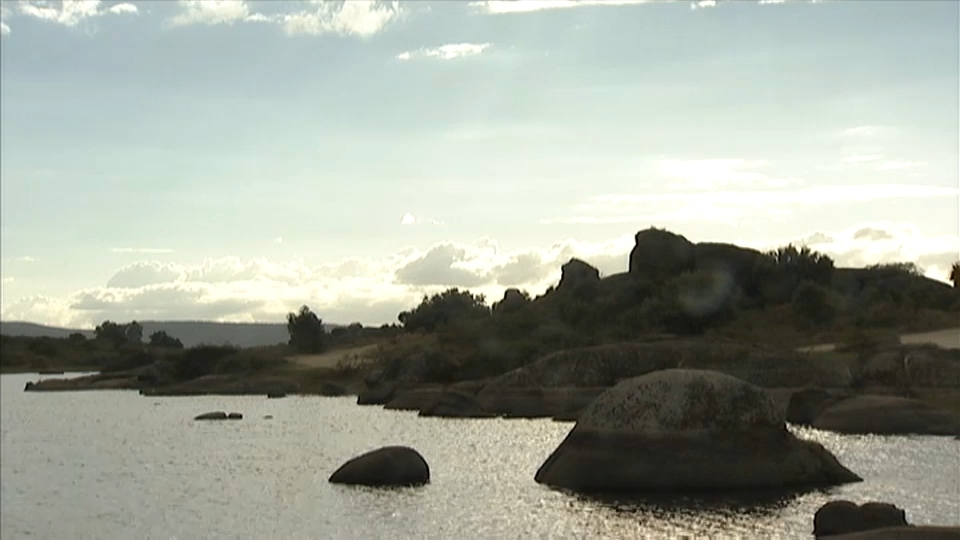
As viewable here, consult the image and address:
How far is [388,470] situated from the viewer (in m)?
41.6

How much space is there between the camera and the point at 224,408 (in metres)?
102

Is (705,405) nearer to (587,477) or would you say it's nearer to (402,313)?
(587,477)

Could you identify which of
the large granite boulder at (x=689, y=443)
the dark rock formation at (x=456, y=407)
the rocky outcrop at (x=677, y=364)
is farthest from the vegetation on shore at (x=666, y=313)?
the large granite boulder at (x=689, y=443)

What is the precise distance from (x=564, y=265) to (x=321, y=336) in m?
46.3

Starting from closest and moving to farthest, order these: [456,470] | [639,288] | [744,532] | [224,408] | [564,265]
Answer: [744,532], [456,470], [224,408], [639,288], [564,265]

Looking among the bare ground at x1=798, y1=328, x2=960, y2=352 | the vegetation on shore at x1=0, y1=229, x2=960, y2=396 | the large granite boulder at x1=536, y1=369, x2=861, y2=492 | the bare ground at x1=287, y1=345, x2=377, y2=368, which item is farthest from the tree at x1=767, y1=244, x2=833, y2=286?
the large granite boulder at x1=536, y1=369, x2=861, y2=492

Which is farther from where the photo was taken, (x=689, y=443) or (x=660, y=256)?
(x=660, y=256)

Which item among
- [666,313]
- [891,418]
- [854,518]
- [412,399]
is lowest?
[854,518]

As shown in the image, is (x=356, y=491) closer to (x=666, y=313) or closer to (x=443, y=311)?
(x=666, y=313)

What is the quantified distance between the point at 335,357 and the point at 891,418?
107809 millimetres

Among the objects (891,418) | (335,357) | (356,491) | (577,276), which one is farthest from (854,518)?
(335,357)

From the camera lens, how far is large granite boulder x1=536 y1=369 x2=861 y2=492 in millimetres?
37938

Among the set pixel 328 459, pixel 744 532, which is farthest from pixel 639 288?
pixel 744 532

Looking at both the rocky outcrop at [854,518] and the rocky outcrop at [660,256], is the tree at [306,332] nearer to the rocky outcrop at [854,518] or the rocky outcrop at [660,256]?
the rocky outcrop at [660,256]
